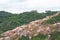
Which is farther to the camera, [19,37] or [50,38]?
[19,37]

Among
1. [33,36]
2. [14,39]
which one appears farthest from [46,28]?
[14,39]

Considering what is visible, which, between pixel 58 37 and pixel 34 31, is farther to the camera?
pixel 34 31

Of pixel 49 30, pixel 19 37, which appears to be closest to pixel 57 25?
pixel 49 30

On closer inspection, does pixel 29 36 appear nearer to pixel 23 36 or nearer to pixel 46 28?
pixel 23 36

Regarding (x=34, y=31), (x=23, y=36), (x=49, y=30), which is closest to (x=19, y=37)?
(x=23, y=36)

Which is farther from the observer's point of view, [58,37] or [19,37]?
[19,37]

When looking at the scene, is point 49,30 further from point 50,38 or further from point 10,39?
point 10,39

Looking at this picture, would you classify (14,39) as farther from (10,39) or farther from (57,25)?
(57,25)
